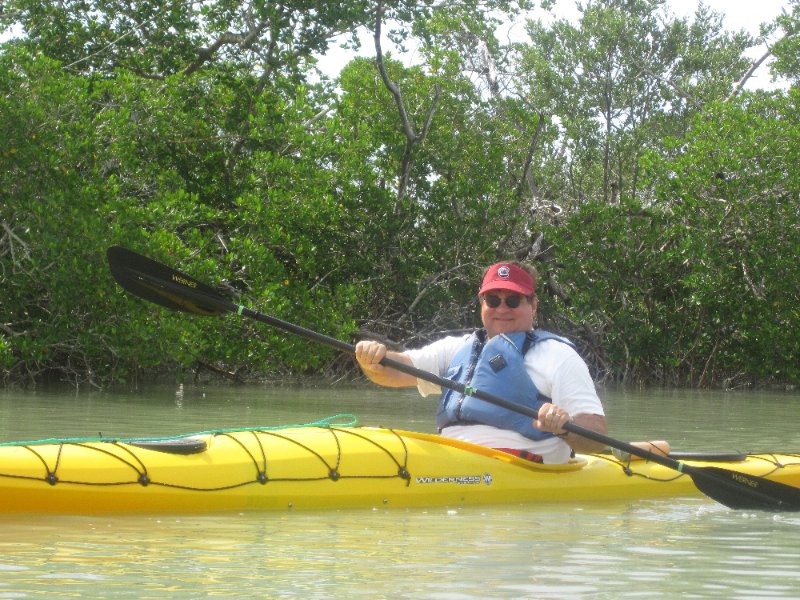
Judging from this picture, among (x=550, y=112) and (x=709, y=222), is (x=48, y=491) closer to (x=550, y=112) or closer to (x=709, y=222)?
(x=709, y=222)

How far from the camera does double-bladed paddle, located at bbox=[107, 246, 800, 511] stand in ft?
16.1

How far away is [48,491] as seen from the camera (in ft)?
14.4

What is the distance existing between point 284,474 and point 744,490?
1851 millimetres

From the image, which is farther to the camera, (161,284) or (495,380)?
(161,284)

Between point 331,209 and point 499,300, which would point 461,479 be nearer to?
point 499,300

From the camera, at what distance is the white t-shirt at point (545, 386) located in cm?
479

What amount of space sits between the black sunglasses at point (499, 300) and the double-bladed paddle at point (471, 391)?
0.34 meters

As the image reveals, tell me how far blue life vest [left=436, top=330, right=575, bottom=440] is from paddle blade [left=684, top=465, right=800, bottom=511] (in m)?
0.65

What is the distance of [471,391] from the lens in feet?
16.0

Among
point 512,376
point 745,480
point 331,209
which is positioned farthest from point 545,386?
point 331,209

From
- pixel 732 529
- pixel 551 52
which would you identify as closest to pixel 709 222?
pixel 551 52

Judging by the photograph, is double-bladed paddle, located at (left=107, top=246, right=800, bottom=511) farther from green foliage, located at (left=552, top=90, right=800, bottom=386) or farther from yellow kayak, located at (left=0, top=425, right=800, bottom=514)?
green foliage, located at (left=552, top=90, right=800, bottom=386)

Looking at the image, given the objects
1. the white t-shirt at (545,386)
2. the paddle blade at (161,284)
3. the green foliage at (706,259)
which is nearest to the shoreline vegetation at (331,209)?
the green foliage at (706,259)

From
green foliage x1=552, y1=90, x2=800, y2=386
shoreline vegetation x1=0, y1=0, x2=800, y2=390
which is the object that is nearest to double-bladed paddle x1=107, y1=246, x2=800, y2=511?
shoreline vegetation x1=0, y1=0, x2=800, y2=390
